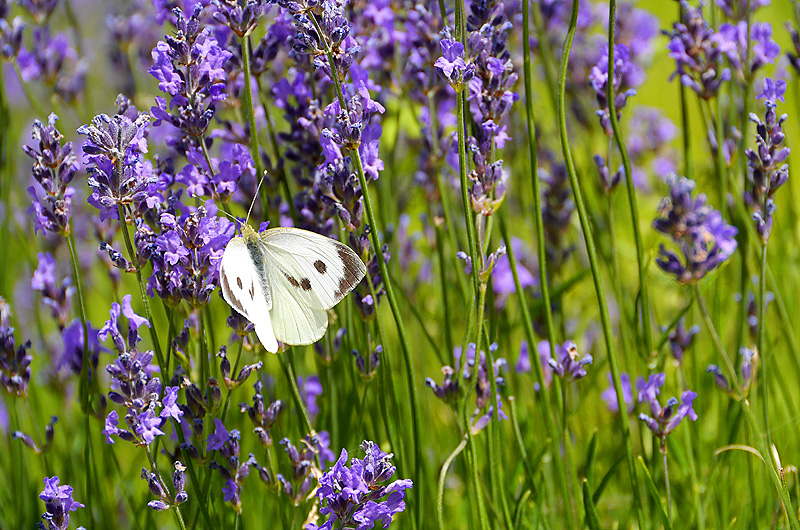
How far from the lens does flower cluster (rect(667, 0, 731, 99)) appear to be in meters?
1.61

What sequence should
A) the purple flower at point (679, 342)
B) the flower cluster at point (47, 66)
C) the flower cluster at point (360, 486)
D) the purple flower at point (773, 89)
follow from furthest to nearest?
the flower cluster at point (47, 66), the purple flower at point (679, 342), the purple flower at point (773, 89), the flower cluster at point (360, 486)

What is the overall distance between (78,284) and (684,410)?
1.27m

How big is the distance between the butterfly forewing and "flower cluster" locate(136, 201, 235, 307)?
19cm

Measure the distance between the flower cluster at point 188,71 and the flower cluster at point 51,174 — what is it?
0.69ft

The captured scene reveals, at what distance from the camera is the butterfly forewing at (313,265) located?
133 cm

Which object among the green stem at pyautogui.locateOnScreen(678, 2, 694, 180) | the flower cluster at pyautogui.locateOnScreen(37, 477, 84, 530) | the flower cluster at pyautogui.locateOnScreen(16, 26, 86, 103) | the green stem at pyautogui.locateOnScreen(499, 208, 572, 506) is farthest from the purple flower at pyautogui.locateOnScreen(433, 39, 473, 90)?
the flower cluster at pyautogui.locateOnScreen(16, 26, 86, 103)

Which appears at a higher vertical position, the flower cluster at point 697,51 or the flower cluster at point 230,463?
the flower cluster at point 697,51

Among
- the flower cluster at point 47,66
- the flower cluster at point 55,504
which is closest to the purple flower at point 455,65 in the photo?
Answer: the flower cluster at point 55,504

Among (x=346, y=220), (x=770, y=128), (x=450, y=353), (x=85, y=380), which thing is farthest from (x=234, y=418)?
(x=770, y=128)

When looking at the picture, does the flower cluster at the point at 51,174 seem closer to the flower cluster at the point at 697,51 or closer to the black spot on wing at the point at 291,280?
the black spot on wing at the point at 291,280

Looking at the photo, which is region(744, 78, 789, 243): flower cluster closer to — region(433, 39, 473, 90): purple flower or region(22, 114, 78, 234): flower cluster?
region(433, 39, 473, 90): purple flower

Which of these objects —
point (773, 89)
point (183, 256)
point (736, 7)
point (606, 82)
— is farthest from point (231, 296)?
point (736, 7)

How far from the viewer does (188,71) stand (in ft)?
4.33

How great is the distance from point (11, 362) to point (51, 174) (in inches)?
17.7
